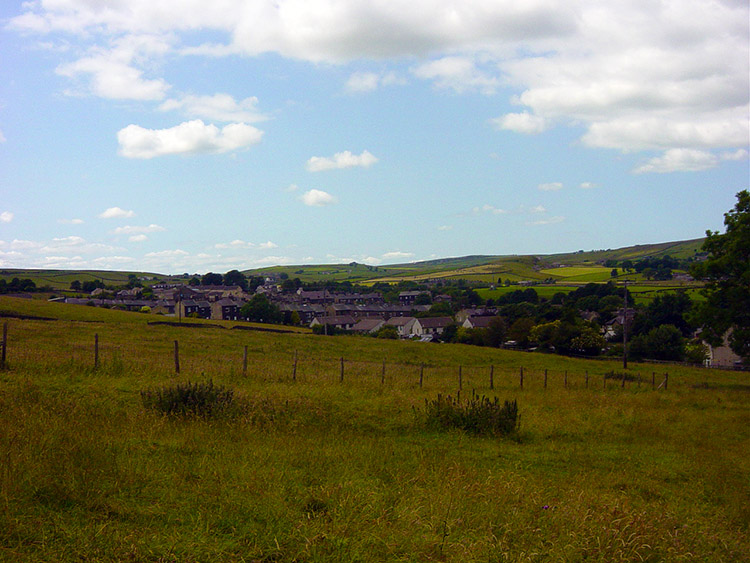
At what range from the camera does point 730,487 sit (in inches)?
410

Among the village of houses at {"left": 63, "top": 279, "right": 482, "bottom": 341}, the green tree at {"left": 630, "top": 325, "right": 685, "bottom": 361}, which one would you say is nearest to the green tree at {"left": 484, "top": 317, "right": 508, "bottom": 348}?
the green tree at {"left": 630, "top": 325, "right": 685, "bottom": 361}

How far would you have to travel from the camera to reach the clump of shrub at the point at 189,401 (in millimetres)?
11945

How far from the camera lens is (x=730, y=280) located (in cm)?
3541

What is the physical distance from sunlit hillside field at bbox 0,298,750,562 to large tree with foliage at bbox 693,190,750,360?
21997 millimetres

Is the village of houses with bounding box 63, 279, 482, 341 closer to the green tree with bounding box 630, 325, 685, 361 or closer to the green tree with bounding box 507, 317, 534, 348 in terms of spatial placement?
the green tree with bounding box 507, 317, 534, 348

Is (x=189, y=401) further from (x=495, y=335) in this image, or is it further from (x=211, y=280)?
(x=211, y=280)

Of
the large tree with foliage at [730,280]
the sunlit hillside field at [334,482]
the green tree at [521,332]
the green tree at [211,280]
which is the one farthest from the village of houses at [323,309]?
the sunlit hillside field at [334,482]

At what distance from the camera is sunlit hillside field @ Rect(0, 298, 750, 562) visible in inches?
227

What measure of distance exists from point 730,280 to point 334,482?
35.6 metres

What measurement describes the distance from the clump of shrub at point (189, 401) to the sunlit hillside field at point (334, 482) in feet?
1.39

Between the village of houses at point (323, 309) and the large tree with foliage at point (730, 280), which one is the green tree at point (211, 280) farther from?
the large tree with foliage at point (730, 280)

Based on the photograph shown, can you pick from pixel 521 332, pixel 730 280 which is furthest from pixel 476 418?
pixel 521 332

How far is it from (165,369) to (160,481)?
12.1 metres

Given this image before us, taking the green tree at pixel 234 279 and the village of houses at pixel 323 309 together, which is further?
the green tree at pixel 234 279
